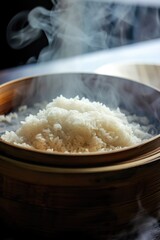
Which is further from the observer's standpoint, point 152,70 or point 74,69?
point 74,69

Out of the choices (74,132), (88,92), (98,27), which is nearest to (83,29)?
(98,27)

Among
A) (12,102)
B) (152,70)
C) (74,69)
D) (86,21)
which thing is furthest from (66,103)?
(86,21)

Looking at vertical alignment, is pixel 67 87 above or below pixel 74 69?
below

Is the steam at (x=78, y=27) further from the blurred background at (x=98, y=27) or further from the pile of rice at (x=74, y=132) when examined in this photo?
the pile of rice at (x=74, y=132)

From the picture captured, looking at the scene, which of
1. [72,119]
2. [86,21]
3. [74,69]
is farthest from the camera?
[86,21]

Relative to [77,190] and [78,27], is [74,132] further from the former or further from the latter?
[78,27]

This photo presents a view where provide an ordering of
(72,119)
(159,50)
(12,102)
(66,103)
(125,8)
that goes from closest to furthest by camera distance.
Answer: (72,119) → (66,103) → (12,102) → (159,50) → (125,8)

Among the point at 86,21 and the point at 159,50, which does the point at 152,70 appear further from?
the point at 86,21

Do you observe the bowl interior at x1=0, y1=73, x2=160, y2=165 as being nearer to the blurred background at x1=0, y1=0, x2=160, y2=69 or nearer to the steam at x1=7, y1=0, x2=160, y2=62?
the steam at x1=7, y1=0, x2=160, y2=62
